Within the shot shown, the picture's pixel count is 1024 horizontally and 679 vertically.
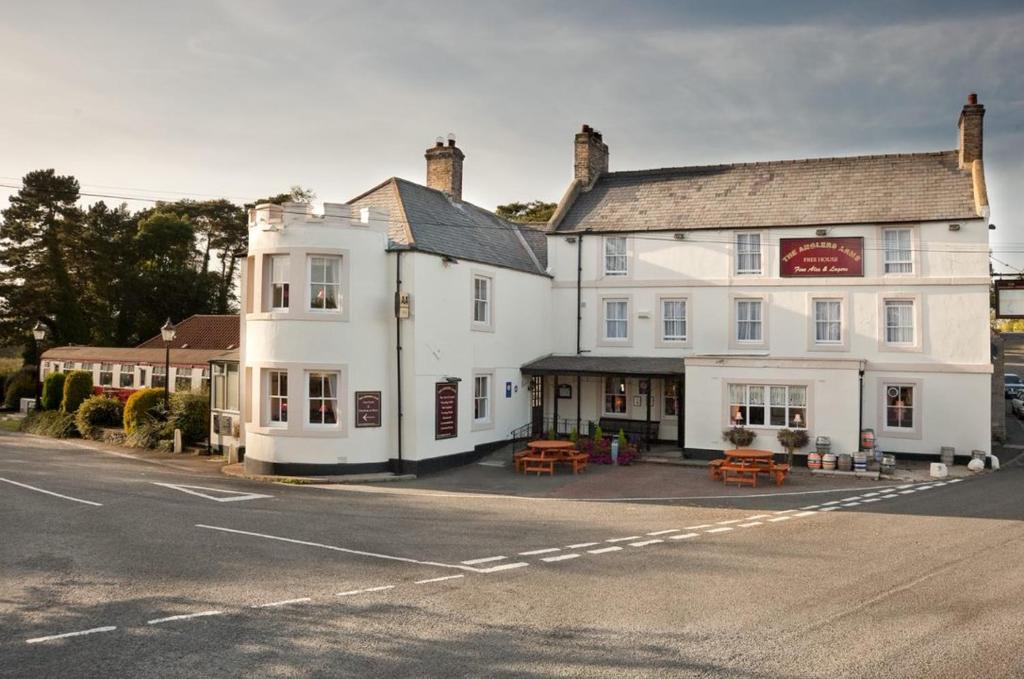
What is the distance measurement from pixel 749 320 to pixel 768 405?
4.00 metres

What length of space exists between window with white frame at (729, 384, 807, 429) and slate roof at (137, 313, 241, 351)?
24991 mm

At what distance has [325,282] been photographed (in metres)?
22.0

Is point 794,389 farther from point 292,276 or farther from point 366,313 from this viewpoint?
point 292,276

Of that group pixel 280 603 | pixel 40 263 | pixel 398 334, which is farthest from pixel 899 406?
pixel 40 263

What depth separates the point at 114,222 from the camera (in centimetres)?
5719

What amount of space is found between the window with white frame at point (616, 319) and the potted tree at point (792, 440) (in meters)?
7.03

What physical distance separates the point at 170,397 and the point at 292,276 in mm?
11535

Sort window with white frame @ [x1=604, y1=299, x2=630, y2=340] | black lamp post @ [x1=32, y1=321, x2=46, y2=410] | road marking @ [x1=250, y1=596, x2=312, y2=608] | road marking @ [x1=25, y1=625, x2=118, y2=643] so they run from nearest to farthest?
road marking @ [x1=25, y1=625, x2=118, y2=643], road marking @ [x1=250, y1=596, x2=312, y2=608], window with white frame @ [x1=604, y1=299, x2=630, y2=340], black lamp post @ [x1=32, y1=321, x2=46, y2=410]

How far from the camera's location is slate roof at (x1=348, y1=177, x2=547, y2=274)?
23641mm

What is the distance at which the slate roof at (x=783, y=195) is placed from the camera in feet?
84.2

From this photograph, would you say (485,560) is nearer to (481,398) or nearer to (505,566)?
(505,566)

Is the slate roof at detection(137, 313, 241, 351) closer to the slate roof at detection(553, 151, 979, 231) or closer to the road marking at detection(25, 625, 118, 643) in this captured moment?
the slate roof at detection(553, 151, 979, 231)

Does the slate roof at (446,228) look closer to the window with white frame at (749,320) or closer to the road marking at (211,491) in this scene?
the window with white frame at (749,320)

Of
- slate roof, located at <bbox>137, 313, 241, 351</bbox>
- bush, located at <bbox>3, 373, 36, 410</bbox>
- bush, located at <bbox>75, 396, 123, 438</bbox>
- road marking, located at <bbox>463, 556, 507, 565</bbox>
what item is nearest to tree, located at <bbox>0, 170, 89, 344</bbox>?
bush, located at <bbox>3, 373, 36, 410</bbox>
